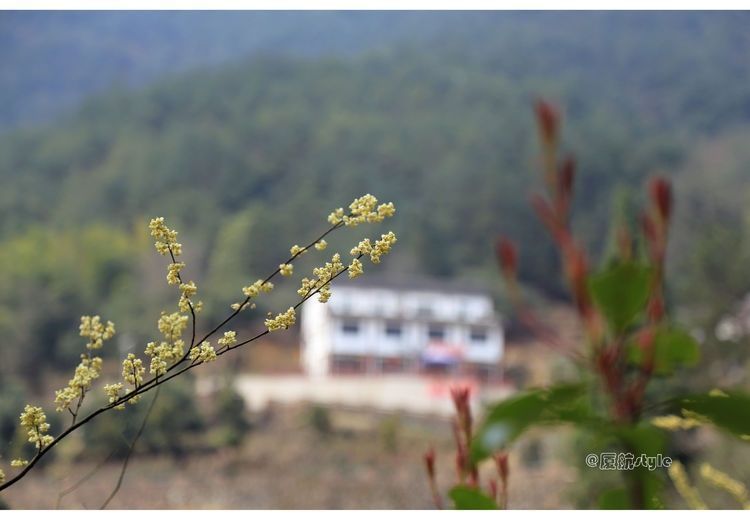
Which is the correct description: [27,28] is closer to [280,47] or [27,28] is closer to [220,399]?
[280,47]

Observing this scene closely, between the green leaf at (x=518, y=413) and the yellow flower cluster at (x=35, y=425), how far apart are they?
0.96 feet

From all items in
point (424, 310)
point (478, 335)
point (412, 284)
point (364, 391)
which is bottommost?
point (364, 391)

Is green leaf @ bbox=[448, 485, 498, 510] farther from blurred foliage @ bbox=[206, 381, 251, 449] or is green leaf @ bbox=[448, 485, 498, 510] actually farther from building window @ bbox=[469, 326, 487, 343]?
building window @ bbox=[469, 326, 487, 343]

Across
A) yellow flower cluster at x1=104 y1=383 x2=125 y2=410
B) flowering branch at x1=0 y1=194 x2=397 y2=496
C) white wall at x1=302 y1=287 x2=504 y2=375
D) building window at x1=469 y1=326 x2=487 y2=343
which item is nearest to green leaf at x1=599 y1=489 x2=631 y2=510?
flowering branch at x1=0 y1=194 x2=397 y2=496

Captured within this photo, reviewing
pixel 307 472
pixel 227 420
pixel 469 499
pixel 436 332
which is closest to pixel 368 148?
pixel 436 332

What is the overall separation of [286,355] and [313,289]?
1719 centimetres

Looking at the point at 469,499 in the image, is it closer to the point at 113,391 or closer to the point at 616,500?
the point at 616,500

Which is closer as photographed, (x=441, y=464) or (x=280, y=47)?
Result: (x=441, y=464)

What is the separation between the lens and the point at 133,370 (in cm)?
55

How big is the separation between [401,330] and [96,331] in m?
16.3

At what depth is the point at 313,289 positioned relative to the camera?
0.55 metres

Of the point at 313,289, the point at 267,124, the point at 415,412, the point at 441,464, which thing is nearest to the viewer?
the point at 313,289

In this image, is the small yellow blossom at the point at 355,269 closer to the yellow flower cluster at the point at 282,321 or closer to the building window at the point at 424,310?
the yellow flower cluster at the point at 282,321

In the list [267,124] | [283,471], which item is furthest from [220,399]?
[267,124]
